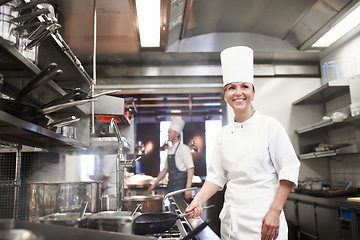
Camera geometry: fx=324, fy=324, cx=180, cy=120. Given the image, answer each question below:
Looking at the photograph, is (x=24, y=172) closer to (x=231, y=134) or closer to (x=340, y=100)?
(x=231, y=134)

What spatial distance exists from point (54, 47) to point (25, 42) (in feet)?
1.40

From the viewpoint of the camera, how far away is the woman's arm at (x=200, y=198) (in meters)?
1.56

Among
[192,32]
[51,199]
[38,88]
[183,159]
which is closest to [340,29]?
[192,32]

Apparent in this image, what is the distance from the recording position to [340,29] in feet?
12.1

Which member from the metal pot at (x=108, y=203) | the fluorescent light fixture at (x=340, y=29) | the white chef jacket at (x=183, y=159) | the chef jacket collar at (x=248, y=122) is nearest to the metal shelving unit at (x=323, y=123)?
the fluorescent light fixture at (x=340, y=29)

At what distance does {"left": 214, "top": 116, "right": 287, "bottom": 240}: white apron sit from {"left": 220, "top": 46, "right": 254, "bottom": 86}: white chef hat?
29cm

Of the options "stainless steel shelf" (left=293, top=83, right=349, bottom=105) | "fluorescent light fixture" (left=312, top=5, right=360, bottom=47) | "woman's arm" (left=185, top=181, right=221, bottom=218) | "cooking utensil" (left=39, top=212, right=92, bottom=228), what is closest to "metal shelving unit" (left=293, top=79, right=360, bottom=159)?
"stainless steel shelf" (left=293, top=83, right=349, bottom=105)

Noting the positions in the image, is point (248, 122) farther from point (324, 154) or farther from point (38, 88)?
point (324, 154)

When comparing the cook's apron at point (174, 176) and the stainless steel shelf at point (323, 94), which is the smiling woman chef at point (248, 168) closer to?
the stainless steel shelf at point (323, 94)

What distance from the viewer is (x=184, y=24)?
3975 millimetres

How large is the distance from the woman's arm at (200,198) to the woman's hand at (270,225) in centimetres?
30

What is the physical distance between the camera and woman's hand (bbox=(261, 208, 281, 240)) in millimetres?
1496


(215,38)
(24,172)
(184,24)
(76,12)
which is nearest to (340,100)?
(215,38)

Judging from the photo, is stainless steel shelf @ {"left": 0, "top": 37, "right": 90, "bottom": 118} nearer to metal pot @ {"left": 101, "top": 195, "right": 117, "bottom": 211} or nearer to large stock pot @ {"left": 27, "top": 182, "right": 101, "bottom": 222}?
large stock pot @ {"left": 27, "top": 182, "right": 101, "bottom": 222}
